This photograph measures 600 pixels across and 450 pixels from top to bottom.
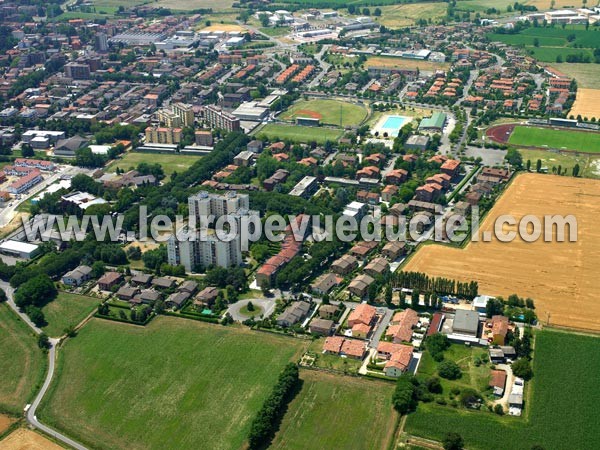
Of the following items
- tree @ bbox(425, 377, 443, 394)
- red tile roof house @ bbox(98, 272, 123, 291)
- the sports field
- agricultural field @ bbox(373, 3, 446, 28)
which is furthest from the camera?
agricultural field @ bbox(373, 3, 446, 28)

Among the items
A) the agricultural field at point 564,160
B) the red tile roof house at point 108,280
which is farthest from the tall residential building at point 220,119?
the red tile roof house at point 108,280

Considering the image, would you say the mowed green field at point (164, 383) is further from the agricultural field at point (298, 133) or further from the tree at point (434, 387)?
the agricultural field at point (298, 133)

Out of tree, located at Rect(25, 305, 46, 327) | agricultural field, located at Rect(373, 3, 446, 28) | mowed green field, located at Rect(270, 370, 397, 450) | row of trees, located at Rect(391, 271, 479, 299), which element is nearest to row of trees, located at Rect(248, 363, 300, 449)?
mowed green field, located at Rect(270, 370, 397, 450)

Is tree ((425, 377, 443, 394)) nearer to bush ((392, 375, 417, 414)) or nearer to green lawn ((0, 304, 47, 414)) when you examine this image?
bush ((392, 375, 417, 414))

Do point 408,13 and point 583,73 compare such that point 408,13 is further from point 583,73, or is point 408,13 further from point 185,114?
point 185,114

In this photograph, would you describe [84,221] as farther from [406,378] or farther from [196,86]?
[196,86]

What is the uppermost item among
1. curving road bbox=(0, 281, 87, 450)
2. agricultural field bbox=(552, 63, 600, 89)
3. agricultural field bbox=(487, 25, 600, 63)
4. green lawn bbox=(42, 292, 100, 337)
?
agricultural field bbox=(487, 25, 600, 63)

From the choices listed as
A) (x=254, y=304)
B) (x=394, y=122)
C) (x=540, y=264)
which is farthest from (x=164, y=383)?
(x=394, y=122)
